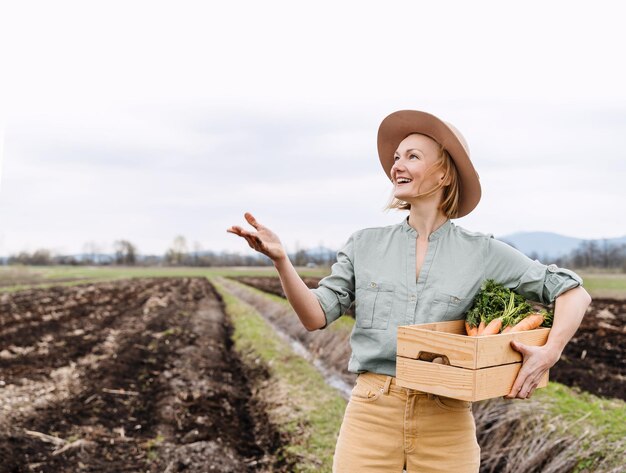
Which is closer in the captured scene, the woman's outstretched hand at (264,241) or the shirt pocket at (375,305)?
the woman's outstretched hand at (264,241)

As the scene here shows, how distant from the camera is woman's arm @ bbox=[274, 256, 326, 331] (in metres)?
2.39

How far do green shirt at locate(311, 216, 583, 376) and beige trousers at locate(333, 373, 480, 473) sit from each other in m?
0.12

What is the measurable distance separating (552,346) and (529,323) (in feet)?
0.46

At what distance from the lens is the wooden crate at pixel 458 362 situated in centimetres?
214

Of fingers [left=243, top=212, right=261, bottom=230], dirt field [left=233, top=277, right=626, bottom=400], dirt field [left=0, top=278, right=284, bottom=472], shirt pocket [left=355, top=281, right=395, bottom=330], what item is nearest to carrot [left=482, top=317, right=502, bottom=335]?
shirt pocket [left=355, top=281, right=395, bottom=330]

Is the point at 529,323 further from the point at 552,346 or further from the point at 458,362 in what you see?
the point at 458,362

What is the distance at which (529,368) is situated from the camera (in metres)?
2.31

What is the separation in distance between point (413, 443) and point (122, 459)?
4626mm

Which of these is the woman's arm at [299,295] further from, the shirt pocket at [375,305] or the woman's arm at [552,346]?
the woman's arm at [552,346]

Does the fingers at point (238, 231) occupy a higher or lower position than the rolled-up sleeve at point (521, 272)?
higher

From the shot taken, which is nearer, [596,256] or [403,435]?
[403,435]

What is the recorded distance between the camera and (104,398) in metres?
8.23

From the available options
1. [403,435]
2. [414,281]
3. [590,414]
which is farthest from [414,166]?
[590,414]

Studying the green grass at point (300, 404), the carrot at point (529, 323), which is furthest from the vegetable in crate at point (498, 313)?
the green grass at point (300, 404)
